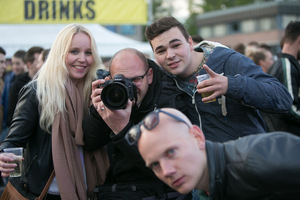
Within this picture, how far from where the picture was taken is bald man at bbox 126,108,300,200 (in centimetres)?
148

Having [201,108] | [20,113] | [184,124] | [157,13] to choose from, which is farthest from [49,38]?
[157,13]

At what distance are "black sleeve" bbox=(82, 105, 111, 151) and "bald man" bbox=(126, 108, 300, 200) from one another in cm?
79

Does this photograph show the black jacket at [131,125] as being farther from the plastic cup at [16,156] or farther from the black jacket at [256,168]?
the black jacket at [256,168]

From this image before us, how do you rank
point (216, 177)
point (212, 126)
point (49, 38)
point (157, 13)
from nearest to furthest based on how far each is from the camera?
1. point (216, 177)
2. point (212, 126)
3. point (49, 38)
4. point (157, 13)


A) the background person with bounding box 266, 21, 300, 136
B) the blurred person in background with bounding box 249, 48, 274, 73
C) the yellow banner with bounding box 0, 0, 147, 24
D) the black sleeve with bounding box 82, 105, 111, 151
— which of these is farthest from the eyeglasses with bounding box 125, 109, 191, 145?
the yellow banner with bounding box 0, 0, 147, 24

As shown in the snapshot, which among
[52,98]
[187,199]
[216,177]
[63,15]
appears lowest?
[187,199]

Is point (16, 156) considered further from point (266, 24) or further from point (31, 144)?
point (266, 24)

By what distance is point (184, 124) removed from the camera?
1651 millimetres

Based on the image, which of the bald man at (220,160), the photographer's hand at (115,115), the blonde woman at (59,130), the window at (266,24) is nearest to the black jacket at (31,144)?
the blonde woman at (59,130)

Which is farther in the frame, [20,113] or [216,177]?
[20,113]

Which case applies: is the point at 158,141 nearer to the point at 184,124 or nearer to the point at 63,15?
the point at 184,124

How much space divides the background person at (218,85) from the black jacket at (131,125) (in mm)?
88

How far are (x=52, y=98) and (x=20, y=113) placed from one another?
0.27m

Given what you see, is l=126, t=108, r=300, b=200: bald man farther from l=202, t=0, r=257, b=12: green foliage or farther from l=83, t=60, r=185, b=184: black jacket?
l=202, t=0, r=257, b=12: green foliage
